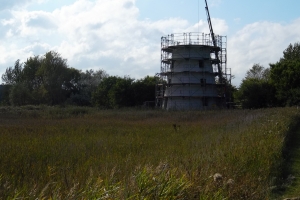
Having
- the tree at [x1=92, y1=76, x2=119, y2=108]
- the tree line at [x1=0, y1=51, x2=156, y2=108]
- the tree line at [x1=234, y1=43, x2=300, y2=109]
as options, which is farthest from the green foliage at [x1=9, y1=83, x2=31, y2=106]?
the tree line at [x1=234, y1=43, x2=300, y2=109]

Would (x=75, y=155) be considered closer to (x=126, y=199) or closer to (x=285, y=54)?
(x=126, y=199)

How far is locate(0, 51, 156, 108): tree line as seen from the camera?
61594 millimetres

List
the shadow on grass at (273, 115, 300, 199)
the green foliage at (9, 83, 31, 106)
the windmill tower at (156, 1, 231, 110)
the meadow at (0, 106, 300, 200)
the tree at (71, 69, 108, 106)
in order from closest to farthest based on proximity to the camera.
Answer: the meadow at (0, 106, 300, 200), the shadow on grass at (273, 115, 300, 199), the windmill tower at (156, 1, 231, 110), the green foliage at (9, 83, 31, 106), the tree at (71, 69, 108, 106)

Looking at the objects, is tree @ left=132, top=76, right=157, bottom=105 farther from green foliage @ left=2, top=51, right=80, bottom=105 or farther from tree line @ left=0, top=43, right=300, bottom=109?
green foliage @ left=2, top=51, right=80, bottom=105

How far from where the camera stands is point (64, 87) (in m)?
76.9

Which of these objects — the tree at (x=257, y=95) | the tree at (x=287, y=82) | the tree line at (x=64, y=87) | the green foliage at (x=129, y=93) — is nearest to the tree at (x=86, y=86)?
the tree line at (x=64, y=87)

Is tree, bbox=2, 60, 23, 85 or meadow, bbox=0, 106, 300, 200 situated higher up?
tree, bbox=2, 60, 23, 85

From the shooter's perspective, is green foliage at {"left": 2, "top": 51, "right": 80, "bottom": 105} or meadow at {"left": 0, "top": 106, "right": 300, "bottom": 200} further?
green foliage at {"left": 2, "top": 51, "right": 80, "bottom": 105}

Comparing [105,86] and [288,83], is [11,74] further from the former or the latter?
[288,83]

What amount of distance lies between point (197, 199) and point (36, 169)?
12.3ft

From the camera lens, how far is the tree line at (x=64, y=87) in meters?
61.6

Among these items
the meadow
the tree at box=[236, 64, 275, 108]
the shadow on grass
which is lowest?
the shadow on grass

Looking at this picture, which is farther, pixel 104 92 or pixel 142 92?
pixel 104 92

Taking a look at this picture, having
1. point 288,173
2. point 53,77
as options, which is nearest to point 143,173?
point 288,173
